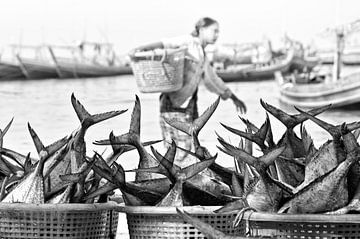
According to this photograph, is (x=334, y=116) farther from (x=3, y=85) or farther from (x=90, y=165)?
(x=3, y=85)

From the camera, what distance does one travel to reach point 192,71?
29.2ft

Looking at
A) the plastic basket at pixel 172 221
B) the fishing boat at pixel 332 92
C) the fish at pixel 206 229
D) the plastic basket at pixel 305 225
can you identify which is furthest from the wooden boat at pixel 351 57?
the fish at pixel 206 229

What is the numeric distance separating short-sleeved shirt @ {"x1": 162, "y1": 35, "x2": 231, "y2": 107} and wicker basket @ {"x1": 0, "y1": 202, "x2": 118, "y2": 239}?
4.50m

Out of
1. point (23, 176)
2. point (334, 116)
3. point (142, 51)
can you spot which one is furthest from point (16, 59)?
point (23, 176)

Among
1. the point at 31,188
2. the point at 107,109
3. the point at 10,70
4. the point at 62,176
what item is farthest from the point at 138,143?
the point at 10,70

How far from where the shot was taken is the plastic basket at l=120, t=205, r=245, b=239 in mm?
4176

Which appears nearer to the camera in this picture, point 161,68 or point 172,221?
point 172,221

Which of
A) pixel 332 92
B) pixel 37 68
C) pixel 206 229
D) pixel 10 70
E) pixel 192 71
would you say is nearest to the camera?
pixel 206 229

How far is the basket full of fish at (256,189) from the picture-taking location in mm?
3895

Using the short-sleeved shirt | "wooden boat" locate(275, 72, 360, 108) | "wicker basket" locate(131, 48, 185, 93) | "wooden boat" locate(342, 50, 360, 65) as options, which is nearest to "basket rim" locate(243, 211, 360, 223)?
"wicker basket" locate(131, 48, 185, 93)

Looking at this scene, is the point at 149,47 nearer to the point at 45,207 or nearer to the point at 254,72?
the point at 45,207

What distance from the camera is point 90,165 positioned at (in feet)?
14.0

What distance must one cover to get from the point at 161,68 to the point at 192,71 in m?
0.32

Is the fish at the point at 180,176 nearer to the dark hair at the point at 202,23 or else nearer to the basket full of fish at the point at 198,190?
the basket full of fish at the point at 198,190
